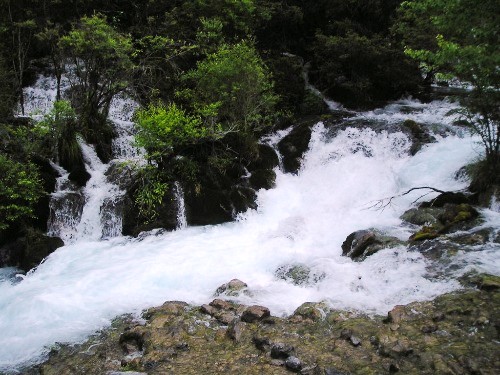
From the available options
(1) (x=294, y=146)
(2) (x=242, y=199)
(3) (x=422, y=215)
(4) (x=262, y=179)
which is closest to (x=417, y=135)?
(1) (x=294, y=146)

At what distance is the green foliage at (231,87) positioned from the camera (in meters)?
12.9

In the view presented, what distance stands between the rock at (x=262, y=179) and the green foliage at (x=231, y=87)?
1584 millimetres

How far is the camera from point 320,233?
36.0ft

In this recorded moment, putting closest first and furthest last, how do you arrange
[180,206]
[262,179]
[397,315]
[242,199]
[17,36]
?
[397,315]
[180,206]
[242,199]
[262,179]
[17,36]

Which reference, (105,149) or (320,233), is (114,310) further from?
(105,149)

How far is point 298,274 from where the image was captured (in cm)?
847

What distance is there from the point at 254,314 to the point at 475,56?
582cm

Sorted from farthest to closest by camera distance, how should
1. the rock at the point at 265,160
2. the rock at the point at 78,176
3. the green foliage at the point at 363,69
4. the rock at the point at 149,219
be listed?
1. the green foliage at the point at 363,69
2. the rock at the point at 265,160
3. the rock at the point at 78,176
4. the rock at the point at 149,219

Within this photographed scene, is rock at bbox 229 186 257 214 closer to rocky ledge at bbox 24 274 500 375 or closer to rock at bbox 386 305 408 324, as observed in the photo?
rocky ledge at bbox 24 274 500 375

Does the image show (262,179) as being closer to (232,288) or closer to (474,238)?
(232,288)

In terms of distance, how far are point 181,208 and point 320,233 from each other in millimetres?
4211

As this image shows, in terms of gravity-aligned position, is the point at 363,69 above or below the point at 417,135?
above

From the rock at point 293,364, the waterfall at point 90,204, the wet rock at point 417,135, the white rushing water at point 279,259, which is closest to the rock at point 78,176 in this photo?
the waterfall at point 90,204

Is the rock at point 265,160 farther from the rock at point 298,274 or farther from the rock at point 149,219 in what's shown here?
the rock at point 298,274
